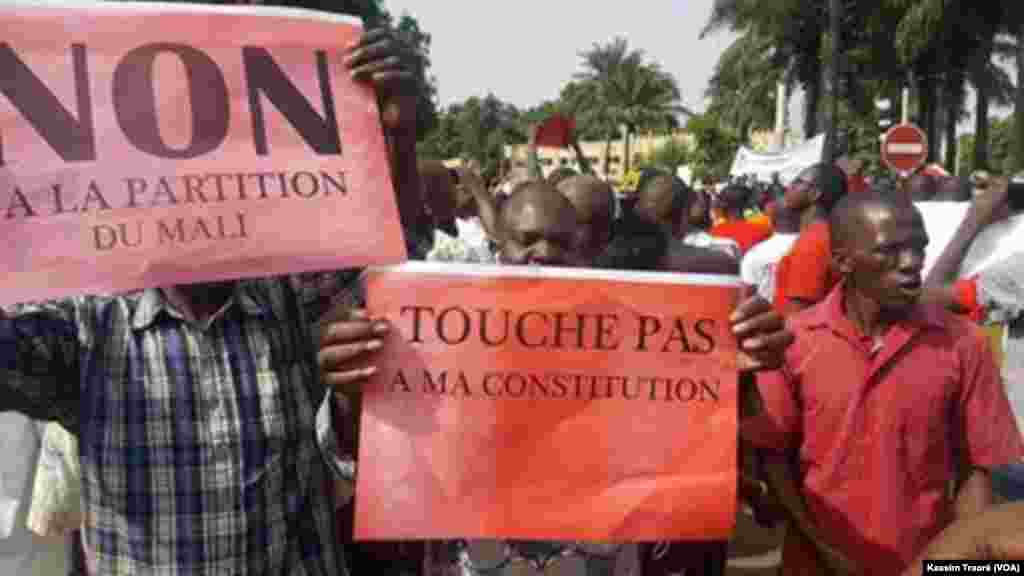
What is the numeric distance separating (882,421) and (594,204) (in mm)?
2126

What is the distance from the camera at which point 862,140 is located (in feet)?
139

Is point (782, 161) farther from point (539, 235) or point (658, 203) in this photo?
point (539, 235)

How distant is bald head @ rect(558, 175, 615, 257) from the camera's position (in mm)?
4624

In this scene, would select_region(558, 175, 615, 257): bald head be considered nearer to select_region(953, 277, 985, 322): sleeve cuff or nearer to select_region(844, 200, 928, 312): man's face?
select_region(953, 277, 985, 322): sleeve cuff

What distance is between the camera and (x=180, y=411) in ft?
7.48

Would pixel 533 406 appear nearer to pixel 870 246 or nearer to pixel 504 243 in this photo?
pixel 504 243

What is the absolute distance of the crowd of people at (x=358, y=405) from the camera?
228cm

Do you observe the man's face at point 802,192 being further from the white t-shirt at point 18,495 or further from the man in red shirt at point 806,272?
the white t-shirt at point 18,495

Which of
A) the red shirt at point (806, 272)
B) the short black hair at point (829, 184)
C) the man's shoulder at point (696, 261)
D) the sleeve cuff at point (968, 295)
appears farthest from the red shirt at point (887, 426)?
the short black hair at point (829, 184)

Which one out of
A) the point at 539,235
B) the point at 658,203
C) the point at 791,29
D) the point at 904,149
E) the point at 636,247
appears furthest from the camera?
the point at 791,29

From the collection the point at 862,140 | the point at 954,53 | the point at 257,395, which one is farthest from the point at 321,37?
the point at 862,140

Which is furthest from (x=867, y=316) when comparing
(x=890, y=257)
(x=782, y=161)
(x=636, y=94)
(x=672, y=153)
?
(x=636, y=94)

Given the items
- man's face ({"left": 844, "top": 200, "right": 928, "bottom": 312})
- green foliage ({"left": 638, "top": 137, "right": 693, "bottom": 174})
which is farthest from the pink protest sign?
green foliage ({"left": 638, "top": 137, "right": 693, "bottom": 174})

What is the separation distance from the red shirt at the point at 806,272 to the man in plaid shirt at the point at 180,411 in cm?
330
